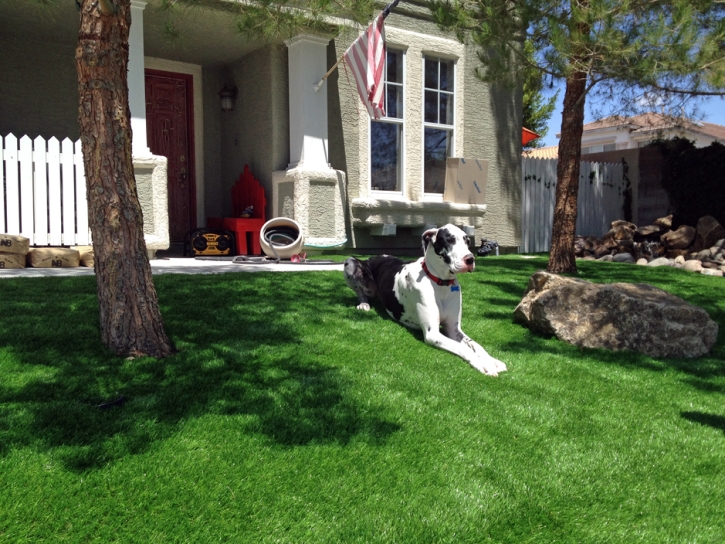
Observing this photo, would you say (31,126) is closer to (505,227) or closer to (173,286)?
(173,286)

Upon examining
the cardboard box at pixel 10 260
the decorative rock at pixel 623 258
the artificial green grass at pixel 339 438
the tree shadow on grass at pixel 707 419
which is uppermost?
the cardboard box at pixel 10 260

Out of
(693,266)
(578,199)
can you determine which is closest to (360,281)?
(693,266)

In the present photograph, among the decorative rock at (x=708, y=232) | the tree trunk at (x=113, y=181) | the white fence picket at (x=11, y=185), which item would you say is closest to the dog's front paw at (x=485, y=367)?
the tree trunk at (x=113, y=181)

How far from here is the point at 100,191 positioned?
3.57m

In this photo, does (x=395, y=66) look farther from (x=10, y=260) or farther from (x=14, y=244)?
(x=10, y=260)

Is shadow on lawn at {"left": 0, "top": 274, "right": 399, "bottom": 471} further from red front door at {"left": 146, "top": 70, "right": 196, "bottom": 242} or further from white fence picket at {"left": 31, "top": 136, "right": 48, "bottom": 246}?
red front door at {"left": 146, "top": 70, "right": 196, "bottom": 242}

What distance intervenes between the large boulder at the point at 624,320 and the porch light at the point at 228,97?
7.43 meters

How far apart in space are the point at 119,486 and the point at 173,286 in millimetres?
A: 3595

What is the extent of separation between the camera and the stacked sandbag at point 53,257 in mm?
7090

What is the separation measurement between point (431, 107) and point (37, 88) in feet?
21.1

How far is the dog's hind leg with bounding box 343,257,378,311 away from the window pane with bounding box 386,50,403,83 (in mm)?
5804

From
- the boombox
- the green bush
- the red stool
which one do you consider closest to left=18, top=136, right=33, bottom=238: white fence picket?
the boombox

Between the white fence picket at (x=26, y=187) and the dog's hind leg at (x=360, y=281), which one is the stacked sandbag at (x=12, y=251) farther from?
the dog's hind leg at (x=360, y=281)

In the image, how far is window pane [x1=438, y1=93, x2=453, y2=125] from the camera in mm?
11305
